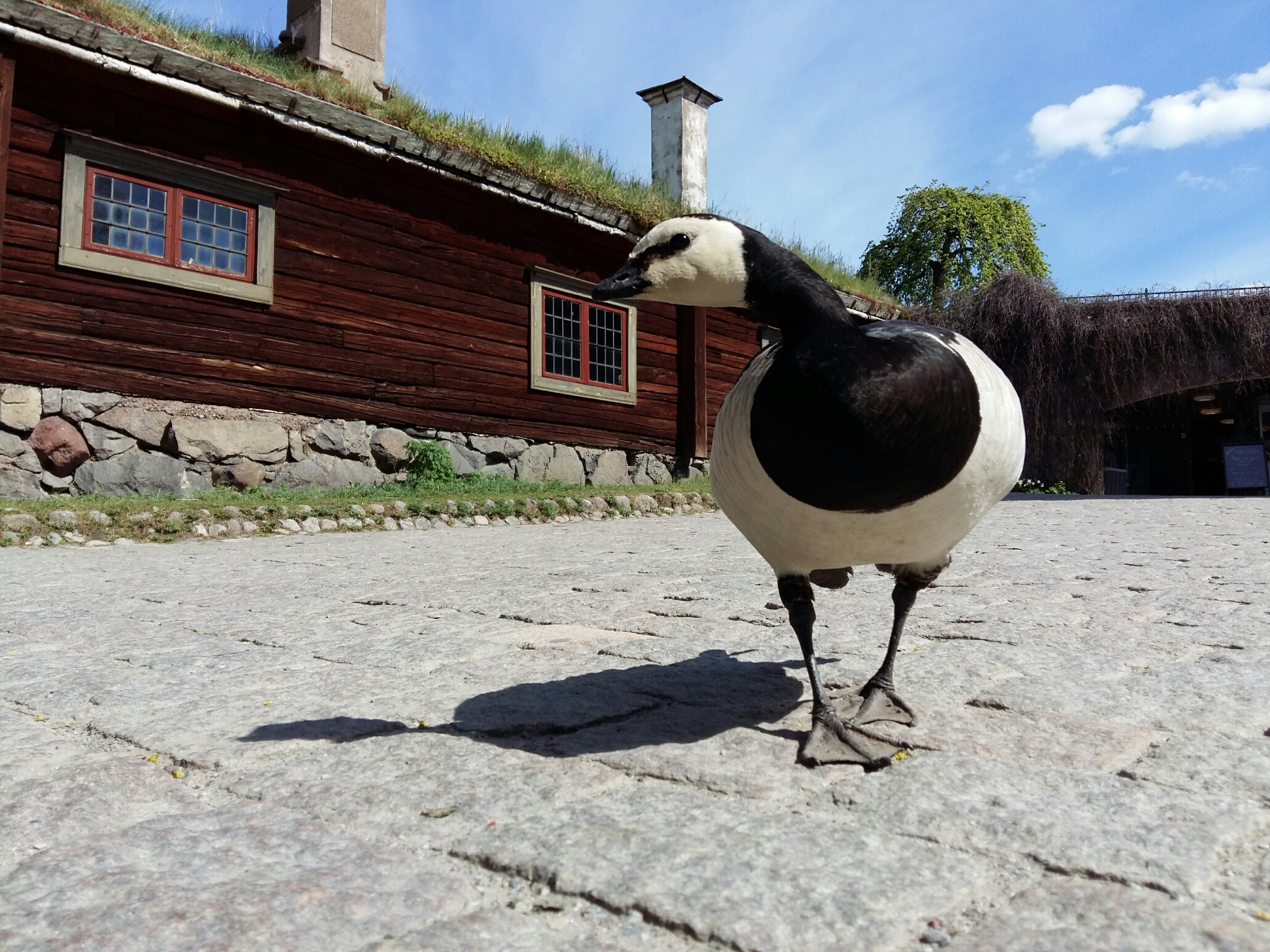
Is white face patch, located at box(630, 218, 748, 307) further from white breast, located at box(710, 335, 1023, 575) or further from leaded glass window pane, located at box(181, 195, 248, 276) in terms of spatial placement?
leaded glass window pane, located at box(181, 195, 248, 276)

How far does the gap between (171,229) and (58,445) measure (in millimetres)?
2611

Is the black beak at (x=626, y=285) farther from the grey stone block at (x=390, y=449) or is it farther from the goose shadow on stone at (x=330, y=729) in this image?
the grey stone block at (x=390, y=449)

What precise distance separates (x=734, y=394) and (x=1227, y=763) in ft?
4.53

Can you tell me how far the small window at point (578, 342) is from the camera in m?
13.0

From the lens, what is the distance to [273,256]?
10250mm

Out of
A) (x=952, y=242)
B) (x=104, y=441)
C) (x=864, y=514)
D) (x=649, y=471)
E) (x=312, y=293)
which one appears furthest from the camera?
(x=952, y=242)

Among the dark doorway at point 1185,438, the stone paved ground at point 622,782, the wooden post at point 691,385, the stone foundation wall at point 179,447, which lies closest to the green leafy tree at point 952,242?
the dark doorway at point 1185,438

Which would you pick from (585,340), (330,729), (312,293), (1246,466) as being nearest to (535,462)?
(585,340)

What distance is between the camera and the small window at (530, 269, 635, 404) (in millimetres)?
12961

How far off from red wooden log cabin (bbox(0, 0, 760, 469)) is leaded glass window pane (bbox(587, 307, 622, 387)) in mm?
50

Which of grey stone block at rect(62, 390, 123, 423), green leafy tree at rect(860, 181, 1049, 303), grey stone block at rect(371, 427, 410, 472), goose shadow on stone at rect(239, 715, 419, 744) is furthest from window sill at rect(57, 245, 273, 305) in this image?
green leafy tree at rect(860, 181, 1049, 303)

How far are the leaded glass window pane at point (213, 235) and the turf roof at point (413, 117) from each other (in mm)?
1553

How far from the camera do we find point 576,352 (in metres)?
13.8

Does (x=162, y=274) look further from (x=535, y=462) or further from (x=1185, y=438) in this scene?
(x=1185, y=438)
